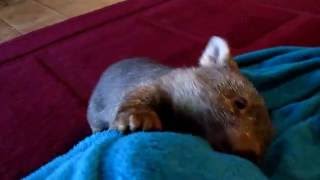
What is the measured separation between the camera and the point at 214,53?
1292 millimetres

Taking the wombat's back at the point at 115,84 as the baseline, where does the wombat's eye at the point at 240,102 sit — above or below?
above

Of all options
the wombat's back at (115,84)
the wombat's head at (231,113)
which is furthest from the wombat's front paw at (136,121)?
the wombat's back at (115,84)

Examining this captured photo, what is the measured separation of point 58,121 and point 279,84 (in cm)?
68

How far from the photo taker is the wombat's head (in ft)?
3.12

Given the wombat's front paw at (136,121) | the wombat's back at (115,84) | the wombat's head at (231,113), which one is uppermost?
the wombat's front paw at (136,121)

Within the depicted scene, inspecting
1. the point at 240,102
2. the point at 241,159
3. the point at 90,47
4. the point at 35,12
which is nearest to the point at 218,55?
the point at 240,102

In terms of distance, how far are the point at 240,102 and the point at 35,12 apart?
6.40 ft

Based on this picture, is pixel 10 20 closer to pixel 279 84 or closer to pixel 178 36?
pixel 178 36

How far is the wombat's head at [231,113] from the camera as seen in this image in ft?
3.12

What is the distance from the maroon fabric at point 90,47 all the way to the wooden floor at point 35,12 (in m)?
0.32

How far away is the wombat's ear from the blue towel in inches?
8.1

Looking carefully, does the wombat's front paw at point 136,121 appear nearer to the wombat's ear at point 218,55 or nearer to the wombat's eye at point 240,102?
the wombat's eye at point 240,102

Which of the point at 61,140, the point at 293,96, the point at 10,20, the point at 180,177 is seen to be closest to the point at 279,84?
the point at 293,96

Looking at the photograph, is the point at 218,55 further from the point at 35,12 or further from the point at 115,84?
the point at 35,12
